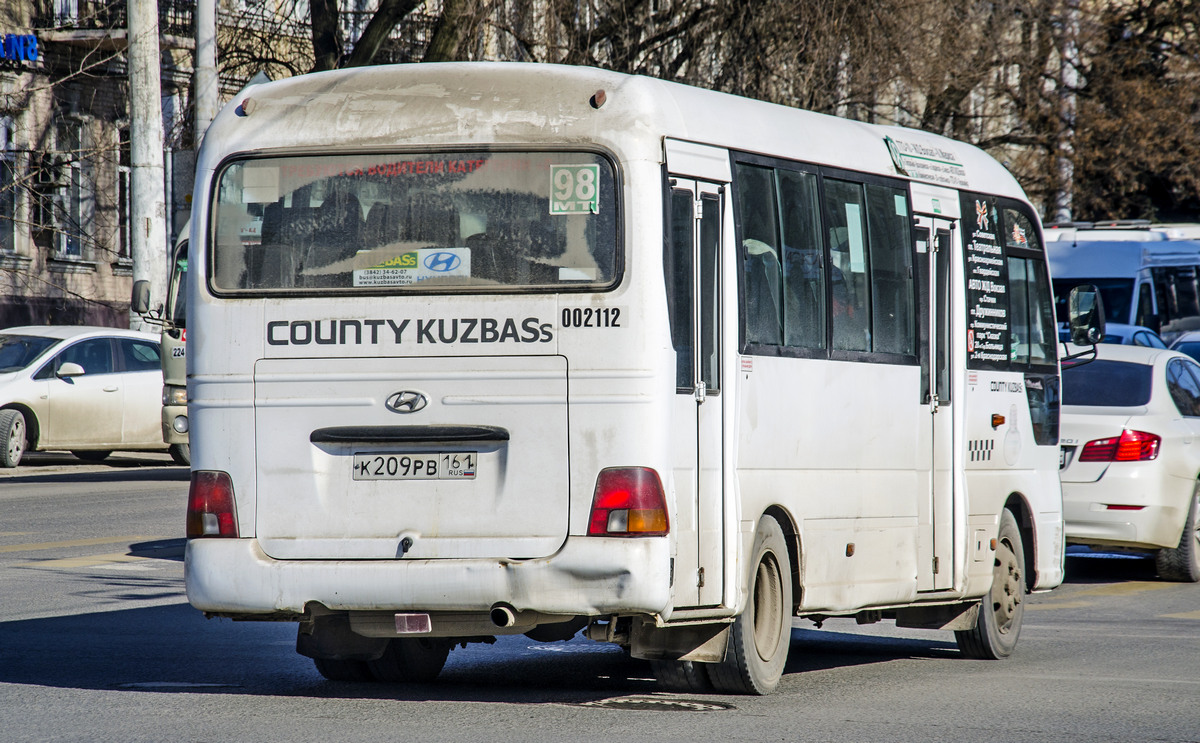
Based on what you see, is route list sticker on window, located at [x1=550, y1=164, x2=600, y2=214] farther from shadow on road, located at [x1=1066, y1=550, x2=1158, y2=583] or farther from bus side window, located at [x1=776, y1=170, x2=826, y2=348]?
shadow on road, located at [x1=1066, y1=550, x2=1158, y2=583]

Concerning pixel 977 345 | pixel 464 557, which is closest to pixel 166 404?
pixel 977 345

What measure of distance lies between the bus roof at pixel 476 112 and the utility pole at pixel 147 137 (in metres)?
16.7

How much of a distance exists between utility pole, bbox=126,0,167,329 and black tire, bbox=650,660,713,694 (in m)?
17.1

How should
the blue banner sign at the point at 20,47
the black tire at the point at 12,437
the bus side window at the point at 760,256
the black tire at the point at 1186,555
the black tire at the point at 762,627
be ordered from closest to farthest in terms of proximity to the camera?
the black tire at the point at 762,627 < the bus side window at the point at 760,256 < the black tire at the point at 1186,555 < the black tire at the point at 12,437 < the blue banner sign at the point at 20,47

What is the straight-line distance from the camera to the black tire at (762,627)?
792cm

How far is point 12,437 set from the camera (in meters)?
21.3

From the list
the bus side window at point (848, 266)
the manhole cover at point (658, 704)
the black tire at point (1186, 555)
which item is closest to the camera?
the manhole cover at point (658, 704)

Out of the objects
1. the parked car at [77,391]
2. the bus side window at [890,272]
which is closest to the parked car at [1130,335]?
the parked car at [77,391]

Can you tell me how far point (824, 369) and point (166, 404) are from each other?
41.9 ft

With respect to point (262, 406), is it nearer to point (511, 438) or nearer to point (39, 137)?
point (511, 438)

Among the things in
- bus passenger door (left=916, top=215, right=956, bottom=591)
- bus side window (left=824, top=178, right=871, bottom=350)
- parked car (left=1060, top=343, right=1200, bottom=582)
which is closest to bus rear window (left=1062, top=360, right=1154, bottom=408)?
parked car (left=1060, top=343, right=1200, bottom=582)

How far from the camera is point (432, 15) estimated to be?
26641 mm

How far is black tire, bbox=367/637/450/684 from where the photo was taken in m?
8.59

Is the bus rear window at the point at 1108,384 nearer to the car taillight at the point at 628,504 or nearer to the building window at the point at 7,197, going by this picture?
the car taillight at the point at 628,504
